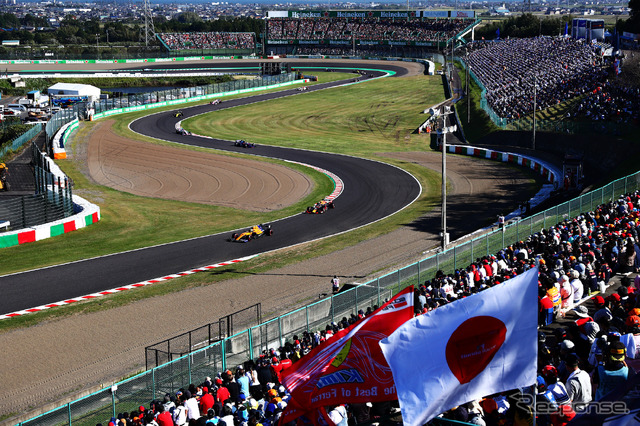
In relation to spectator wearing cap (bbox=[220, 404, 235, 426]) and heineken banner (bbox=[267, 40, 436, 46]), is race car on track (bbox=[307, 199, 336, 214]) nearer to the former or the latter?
spectator wearing cap (bbox=[220, 404, 235, 426])

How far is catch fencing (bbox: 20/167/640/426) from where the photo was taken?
16.1 m

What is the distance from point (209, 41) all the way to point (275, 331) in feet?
486

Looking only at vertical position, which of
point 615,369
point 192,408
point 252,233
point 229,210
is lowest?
point 229,210

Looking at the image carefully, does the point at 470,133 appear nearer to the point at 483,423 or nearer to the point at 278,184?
the point at 278,184

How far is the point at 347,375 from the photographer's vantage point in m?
9.34

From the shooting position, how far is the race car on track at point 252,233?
113 feet

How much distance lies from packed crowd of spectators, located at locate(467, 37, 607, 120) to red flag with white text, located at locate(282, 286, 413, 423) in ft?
142

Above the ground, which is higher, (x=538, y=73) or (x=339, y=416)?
(x=538, y=73)

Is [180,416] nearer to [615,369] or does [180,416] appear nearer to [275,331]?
[275,331]

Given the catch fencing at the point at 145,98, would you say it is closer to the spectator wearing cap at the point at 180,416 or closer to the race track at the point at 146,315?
the race track at the point at 146,315

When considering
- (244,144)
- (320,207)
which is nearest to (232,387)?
(320,207)

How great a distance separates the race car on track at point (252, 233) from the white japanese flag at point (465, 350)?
27.0m

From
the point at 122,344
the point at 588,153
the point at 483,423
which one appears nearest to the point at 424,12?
the point at 588,153

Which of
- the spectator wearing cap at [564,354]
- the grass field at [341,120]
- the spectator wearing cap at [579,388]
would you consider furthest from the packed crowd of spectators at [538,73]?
the spectator wearing cap at [579,388]
